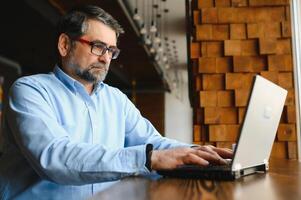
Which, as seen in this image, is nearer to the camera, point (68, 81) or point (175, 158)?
point (175, 158)

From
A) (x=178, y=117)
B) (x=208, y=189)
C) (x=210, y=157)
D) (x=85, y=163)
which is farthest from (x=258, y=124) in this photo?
(x=178, y=117)

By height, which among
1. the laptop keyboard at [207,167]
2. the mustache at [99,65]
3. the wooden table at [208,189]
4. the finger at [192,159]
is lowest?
the wooden table at [208,189]

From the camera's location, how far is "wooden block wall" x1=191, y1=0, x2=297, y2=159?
8.38 ft

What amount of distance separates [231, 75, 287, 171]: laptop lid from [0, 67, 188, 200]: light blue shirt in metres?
0.30

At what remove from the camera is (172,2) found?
6.28 meters

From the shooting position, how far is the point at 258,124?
3.61 ft

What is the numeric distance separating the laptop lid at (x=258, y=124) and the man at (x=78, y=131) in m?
0.11

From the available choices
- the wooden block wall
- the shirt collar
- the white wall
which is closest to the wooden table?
the shirt collar

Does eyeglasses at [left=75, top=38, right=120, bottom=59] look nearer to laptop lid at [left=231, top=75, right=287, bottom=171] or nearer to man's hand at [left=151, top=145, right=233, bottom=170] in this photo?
man's hand at [left=151, top=145, right=233, bottom=170]

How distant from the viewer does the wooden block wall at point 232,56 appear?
8.38ft

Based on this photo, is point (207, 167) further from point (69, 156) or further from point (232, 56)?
point (232, 56)

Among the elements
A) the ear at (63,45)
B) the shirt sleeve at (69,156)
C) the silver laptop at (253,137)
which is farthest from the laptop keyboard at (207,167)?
the ear at (63,45)

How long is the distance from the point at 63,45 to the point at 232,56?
1.35 m

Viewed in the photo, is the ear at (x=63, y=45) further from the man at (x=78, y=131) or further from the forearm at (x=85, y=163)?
the forearm at (x=85, y=163)
